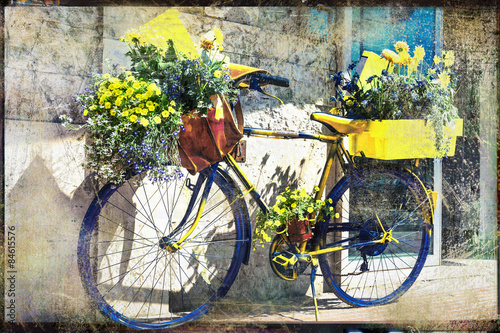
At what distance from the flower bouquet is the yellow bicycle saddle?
0.83 meters

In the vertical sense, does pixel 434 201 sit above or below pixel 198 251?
above

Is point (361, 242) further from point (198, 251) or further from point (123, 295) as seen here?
point (123, 295)

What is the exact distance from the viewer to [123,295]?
2807 millimetres

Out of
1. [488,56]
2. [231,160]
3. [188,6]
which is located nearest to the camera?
[231,160]

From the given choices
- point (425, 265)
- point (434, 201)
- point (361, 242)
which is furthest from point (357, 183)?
point (425, 265)

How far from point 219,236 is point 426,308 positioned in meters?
1.95

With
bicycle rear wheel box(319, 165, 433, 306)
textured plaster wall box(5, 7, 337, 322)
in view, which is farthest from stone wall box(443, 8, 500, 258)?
textured plaster wall box(5, 7, 337, 322)

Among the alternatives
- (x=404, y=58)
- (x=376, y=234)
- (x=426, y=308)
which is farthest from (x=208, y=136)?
(x=426, y=308)

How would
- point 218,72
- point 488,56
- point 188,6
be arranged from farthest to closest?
point 488,56 < point 188,6 < point 218,72

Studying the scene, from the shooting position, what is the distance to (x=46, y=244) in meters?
2.76

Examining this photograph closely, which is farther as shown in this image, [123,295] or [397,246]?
[397,246]

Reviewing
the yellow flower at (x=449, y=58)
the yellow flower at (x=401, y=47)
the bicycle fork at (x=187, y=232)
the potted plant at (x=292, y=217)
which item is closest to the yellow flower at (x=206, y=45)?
the bicycle fork at (x=187, y=232)

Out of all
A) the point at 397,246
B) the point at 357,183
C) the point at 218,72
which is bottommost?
the point at 397,246

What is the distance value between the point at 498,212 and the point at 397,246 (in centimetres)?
101
